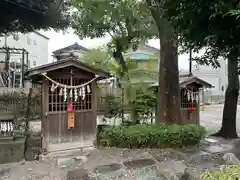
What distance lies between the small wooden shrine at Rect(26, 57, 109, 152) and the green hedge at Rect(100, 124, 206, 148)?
0.70 metres

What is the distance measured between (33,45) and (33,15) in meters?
13.5

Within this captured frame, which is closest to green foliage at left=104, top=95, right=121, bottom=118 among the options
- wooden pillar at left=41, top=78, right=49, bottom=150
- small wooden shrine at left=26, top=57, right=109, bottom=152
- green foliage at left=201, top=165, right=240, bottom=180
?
small wooden shrine at left=26, top=57, right=109, bottom=152

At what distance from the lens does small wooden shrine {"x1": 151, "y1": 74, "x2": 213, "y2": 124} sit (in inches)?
352

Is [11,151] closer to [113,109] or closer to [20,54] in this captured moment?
[113,109]

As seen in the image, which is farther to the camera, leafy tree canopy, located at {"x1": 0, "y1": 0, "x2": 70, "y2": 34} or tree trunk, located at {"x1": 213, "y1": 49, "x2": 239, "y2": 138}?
leafy tree canopy, located at {"x1": 0, "y1": 0, "x2": 70, "y2": 34}

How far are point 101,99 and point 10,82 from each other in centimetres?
801

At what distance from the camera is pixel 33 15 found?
9.64m

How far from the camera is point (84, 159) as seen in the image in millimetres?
5699

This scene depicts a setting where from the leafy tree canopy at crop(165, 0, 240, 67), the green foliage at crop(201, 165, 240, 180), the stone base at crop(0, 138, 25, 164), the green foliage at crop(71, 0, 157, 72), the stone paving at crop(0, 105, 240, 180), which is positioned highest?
the green foliage at crop(71, 0, 157, 72)

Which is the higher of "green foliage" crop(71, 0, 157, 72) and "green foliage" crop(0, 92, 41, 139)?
"green foliage" crop(71, 0, 157, 72)

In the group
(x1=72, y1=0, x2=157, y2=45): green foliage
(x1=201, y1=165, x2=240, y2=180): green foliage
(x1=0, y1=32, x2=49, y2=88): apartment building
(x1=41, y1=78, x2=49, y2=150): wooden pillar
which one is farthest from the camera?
(x1=0, y1=32, x2=49, y2=88): apartment building

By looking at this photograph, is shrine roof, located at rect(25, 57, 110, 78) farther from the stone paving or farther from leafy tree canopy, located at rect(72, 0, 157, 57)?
leafy tree canopy, located at rect(72, 0, 157, 57)

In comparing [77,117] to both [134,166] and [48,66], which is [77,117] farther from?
[134,166]

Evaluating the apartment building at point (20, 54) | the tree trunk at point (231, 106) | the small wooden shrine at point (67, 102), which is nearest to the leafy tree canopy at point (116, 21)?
the small wooden shrine at point (67, 102)
